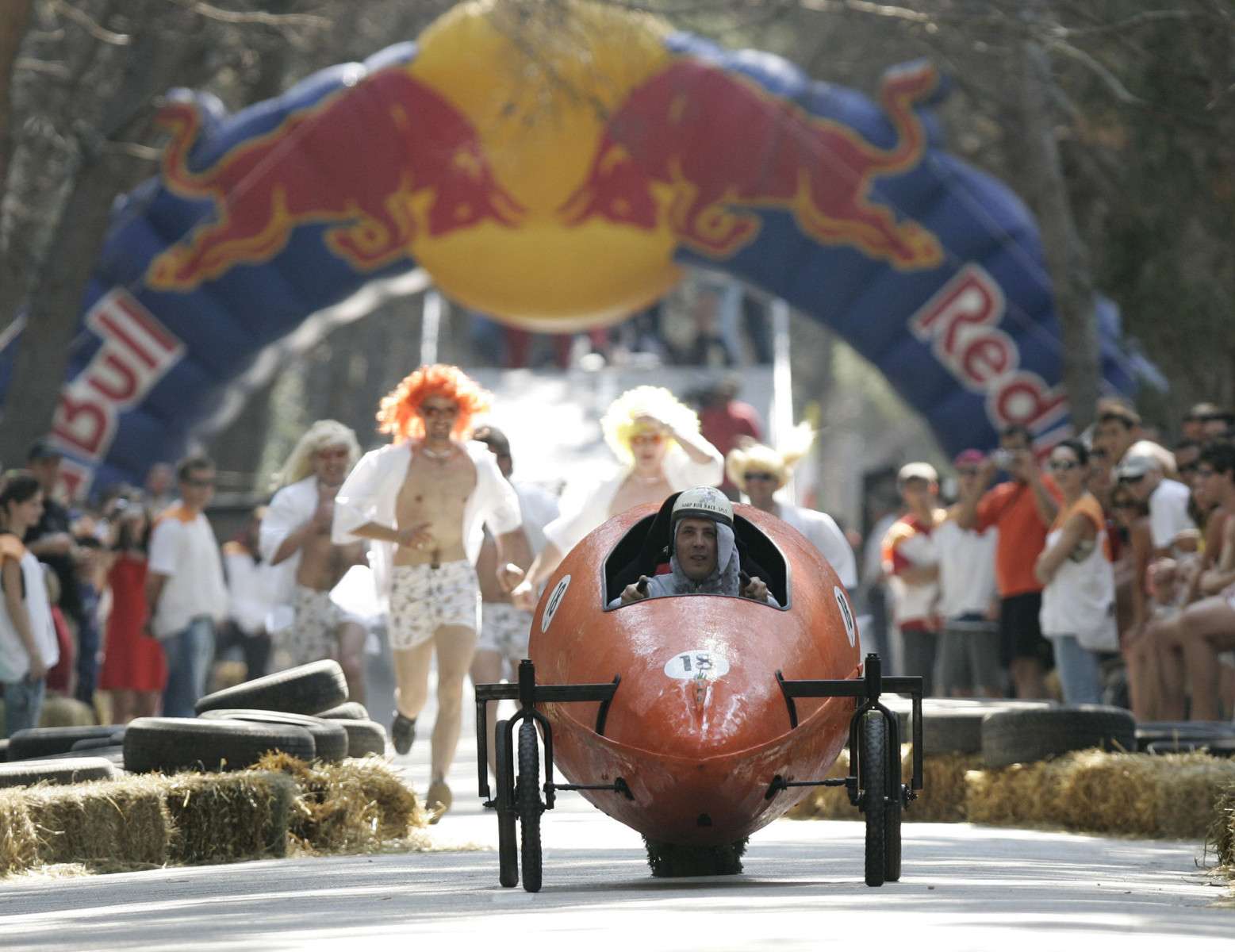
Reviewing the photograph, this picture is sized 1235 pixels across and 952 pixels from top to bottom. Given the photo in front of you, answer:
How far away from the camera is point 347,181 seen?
21.8 m

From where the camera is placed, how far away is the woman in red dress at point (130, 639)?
16.3 meters

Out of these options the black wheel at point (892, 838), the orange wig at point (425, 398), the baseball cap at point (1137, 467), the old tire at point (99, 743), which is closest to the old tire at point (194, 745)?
the old tire at point (99, 743)

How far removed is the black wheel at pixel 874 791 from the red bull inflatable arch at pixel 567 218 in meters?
13.6

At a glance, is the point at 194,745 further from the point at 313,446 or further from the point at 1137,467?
the point at 1137,467

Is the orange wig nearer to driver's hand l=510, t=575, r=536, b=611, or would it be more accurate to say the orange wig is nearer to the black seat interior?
driver's hand l=510, t=575, r=536, b=611

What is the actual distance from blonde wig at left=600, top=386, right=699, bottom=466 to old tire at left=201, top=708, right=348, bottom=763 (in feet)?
6.83

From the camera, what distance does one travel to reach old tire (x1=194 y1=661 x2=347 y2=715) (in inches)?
449

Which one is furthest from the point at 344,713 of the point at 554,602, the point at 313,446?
the point at 554,602

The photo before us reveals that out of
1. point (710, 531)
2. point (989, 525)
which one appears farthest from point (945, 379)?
point (710, 531)

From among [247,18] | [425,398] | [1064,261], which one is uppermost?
[247,18]

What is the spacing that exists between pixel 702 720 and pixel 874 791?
557 mm

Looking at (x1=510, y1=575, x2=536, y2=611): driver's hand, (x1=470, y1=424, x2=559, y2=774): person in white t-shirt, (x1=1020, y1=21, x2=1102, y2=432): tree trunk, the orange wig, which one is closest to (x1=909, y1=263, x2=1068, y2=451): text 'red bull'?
(x1=1020, y1=21, x2=1102, y2=432): tree trunk

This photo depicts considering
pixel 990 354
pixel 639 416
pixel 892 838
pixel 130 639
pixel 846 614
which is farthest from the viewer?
pixel 990 354

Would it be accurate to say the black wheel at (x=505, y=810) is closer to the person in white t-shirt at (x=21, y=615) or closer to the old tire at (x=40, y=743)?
the old tire at (x=40, y=743)
